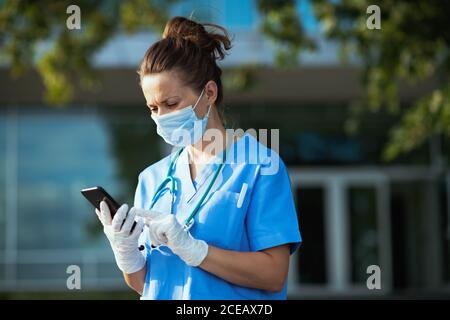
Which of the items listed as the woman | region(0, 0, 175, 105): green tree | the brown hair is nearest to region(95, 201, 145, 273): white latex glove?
the woman

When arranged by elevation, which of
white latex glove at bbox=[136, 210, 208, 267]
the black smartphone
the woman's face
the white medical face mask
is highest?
the woman's face

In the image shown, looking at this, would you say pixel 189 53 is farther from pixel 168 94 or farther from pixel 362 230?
pixel 362 230

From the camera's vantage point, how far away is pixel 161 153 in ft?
42.8

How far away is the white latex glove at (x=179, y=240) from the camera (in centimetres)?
219

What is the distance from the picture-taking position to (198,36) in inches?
96.7

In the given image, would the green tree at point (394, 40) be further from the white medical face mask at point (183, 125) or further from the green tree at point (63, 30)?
the white medical face mask at point (183, 125)

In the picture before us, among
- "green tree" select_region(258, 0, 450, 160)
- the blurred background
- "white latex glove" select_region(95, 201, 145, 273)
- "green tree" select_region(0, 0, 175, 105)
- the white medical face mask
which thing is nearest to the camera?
"white latex glove" select_region(95, 201, 145, 273)

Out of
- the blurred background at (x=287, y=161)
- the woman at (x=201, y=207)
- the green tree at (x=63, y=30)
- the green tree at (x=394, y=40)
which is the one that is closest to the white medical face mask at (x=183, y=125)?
the woman at (x=201, y=207)

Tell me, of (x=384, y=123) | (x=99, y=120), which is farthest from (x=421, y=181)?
(x=99, y=120)

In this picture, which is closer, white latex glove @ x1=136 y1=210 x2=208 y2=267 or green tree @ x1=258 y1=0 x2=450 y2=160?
white latex glove @ x1=136 y1=210 x2=208 y2=267

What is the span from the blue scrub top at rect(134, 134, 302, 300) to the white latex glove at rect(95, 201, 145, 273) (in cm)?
7

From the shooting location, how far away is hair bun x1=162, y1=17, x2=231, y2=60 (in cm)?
244

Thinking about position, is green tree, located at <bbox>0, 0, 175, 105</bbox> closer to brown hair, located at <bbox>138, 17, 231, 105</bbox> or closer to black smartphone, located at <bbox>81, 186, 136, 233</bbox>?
brown hair, located at <bbox>138, 17, 231, 105</bbox>
